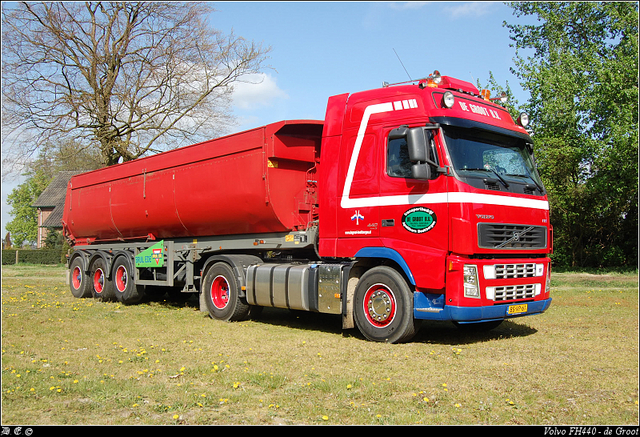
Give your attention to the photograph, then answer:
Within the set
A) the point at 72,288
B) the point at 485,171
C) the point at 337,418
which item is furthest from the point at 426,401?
the point at 72,288

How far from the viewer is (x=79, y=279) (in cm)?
1730

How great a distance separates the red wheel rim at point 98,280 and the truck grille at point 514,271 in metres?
11.8

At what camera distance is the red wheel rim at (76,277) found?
56.7 ft

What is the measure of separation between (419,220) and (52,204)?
201 ft

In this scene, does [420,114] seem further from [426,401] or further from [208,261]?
[208,261]

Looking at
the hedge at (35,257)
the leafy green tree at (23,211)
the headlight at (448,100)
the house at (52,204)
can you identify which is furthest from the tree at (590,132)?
the leafy green tree at (23,211)

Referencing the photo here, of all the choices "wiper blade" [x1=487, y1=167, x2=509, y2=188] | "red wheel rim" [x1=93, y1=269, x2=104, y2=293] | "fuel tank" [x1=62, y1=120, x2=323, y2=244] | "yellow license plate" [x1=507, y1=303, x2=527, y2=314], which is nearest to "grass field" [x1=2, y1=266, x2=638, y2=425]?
"yellow license plate" [x1=507, y1=303, x2=527, y2=314]

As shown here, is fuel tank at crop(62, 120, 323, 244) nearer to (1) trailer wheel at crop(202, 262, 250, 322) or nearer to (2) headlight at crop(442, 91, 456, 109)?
(1) trailer wheel at crop(202, 262, 250, 322)

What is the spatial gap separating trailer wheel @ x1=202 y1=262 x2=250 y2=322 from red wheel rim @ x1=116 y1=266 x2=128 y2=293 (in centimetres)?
414

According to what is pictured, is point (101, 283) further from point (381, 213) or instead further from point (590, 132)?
point (590, 132)

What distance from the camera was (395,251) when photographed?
8.61 metres

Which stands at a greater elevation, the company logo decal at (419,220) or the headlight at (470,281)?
the company logo decal at (419,220)

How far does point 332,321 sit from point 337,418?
672 centimetres

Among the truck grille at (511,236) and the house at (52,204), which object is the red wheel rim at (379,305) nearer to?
the truck grille at (511,236)
